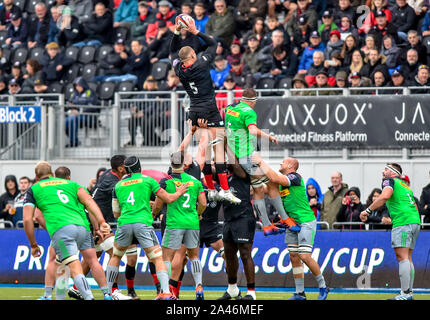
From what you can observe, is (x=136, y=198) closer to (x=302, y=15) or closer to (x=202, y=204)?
(x=202, y=204)

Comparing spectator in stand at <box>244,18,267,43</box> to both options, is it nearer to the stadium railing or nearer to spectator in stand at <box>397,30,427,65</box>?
the stadium railing

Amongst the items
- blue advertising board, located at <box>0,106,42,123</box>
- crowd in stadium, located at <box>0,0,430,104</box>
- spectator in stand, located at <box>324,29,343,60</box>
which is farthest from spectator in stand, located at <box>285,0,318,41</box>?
blue advertising board, located at <box>0,106,42,123</box>

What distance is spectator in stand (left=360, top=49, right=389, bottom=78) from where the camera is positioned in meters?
23.3

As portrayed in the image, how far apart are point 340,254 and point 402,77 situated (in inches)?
202

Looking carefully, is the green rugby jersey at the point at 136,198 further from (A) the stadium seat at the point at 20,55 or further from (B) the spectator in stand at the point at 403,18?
(A) the stadium seat at the point at 20,55

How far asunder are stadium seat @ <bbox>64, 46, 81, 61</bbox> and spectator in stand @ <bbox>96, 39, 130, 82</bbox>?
1.38 metres

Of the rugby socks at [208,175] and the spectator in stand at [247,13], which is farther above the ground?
the spectator in stand at [247,13]

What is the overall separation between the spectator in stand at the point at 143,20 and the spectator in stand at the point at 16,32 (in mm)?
4121

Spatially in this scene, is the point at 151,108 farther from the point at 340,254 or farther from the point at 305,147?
the point at 340,254

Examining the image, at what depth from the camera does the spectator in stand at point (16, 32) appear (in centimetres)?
3116

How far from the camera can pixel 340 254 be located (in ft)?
66.2

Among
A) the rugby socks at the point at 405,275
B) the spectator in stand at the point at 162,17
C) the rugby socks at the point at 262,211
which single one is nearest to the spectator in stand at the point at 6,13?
the spectator in stand at the point at 162,17

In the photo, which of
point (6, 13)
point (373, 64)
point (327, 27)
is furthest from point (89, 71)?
point (373, 64)
